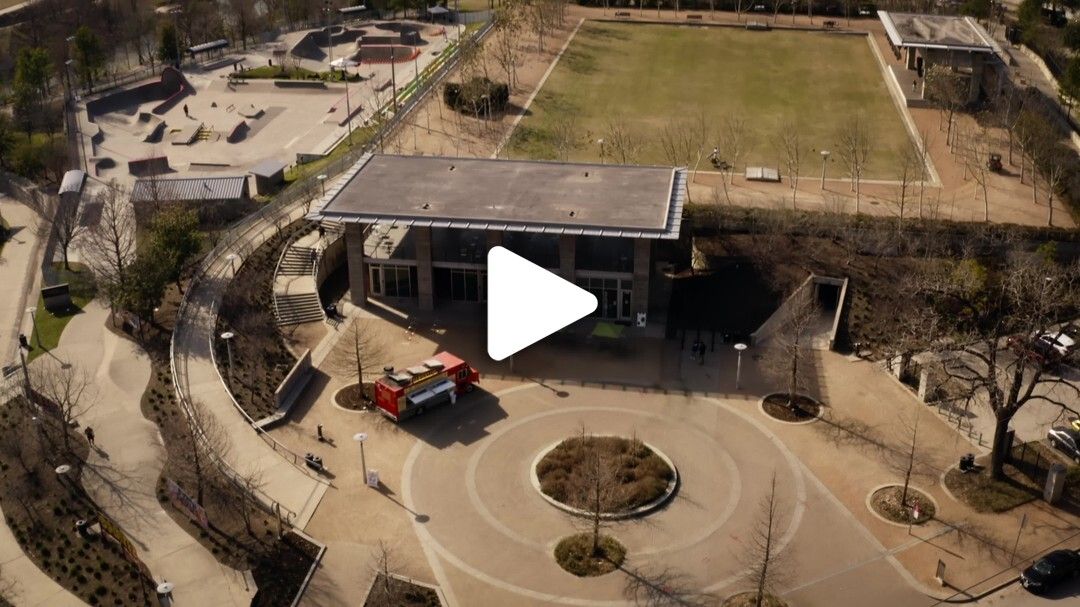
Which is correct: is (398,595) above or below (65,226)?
below

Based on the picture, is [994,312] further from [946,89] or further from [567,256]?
[946,89]

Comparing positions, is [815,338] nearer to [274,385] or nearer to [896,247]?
[896,247]

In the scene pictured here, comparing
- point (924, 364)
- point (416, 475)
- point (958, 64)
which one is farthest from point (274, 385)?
point (958, 64)

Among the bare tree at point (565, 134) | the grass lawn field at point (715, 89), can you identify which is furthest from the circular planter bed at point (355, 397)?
the grass lawn field at point (715, 89)

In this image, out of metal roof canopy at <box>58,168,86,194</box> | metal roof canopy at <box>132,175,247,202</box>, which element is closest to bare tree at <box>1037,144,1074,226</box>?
metal roof canopy at <box>132,175,247,202</box>

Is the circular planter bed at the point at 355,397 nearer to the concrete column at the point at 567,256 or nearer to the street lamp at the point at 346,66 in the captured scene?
the concrete column at the point at 567,256

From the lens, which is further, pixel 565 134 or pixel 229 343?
pixel 565 134

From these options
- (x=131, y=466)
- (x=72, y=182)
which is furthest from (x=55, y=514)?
(x=72, y=182)
